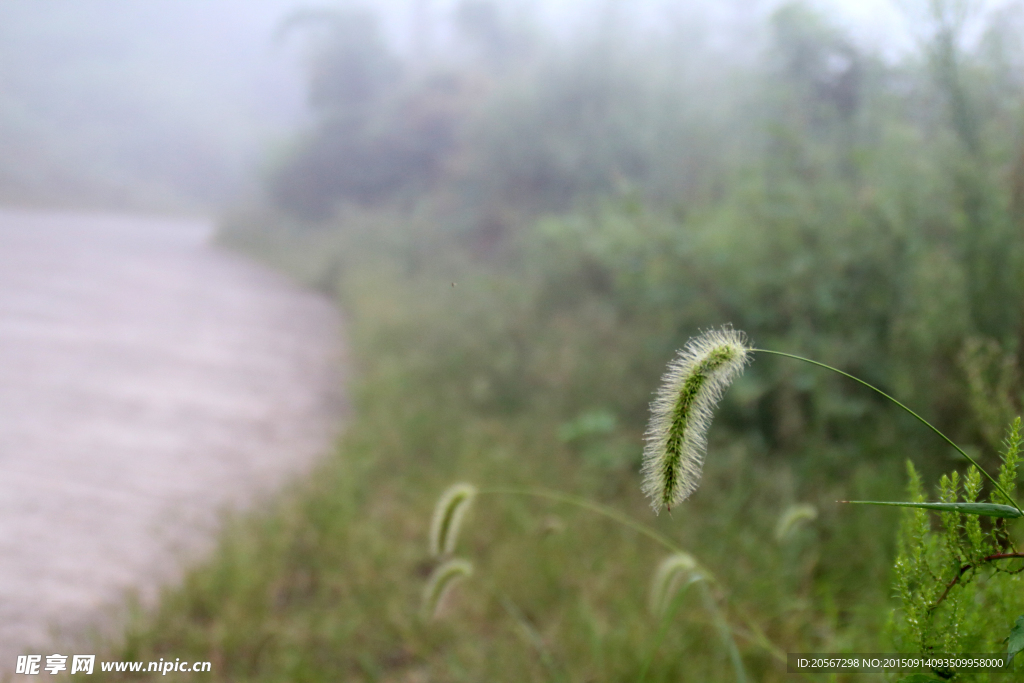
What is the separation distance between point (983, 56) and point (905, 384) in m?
1.81

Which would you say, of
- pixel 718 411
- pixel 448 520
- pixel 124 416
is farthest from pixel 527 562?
pixel 124 416

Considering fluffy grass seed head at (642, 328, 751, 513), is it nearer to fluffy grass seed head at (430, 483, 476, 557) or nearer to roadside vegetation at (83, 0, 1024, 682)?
roadside vegetation at (83, 0, 1024, 682)

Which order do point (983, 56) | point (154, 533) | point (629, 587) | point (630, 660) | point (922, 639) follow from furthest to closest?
point (983, 56) → point (154, 533) → point (629, 587) → point (630, 660) → point (922, 639)

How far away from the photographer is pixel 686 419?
0.95 meters

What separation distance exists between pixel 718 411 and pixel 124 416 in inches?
154

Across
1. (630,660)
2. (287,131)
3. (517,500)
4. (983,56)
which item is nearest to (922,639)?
(630,660)

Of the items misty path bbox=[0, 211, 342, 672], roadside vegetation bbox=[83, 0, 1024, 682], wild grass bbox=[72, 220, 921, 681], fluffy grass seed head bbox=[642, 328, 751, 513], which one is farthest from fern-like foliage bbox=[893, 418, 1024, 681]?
misty path bbox=[0, 211, 342, 672]

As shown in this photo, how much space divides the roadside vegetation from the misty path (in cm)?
36

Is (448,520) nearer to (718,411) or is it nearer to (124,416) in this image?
(718,411)

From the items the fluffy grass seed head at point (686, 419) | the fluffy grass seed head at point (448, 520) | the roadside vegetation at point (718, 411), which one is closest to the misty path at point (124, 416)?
the roadside vegetation at point (718, 411)

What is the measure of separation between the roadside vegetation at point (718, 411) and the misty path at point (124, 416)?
36cm

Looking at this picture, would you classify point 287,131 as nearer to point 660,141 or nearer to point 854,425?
point 660,141

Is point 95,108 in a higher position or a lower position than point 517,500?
higher

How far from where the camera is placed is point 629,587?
2725 millimetres
